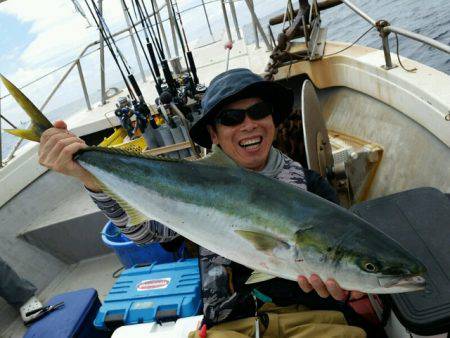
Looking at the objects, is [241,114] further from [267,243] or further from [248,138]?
[267,243]

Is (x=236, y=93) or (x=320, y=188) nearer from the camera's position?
A: (x=236, y=93)

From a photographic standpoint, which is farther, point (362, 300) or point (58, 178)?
point (58, 178)

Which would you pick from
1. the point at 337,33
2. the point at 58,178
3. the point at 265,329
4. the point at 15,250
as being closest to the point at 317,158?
the point at 265,329

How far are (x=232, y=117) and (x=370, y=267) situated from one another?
1.01m

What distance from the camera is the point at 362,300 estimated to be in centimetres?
212

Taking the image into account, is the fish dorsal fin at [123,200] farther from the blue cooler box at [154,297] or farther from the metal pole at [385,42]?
the metal pole at [385,42]

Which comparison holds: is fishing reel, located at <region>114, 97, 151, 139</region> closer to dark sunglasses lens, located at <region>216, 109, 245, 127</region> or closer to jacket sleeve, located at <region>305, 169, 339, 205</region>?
dark sunglasses lens, located at <region>216, 109, 245, 127</region>

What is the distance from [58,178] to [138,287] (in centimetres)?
323

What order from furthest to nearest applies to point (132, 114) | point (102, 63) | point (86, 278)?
point (102, 63) → point (132, 114) → point (86, 278)

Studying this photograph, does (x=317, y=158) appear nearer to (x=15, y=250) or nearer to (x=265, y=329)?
(x=265, y=329)

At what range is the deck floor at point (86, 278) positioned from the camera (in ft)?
12.8

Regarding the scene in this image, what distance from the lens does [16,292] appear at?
11.5 feet

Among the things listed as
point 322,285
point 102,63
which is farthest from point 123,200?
point 102,63

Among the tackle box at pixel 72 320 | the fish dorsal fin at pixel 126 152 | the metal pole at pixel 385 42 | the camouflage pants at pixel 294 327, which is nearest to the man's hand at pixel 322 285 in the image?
the camouflage pants at pixel 294 327
